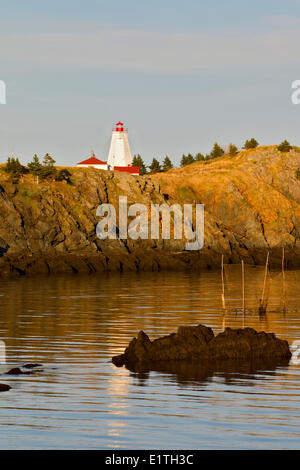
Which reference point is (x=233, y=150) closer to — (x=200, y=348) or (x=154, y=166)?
(x=154, y=166)

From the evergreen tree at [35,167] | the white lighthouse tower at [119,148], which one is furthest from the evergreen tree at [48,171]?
the white lighthouse tower at [119,148]

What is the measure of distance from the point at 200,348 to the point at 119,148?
111 metres

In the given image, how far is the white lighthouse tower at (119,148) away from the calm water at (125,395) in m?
95.5

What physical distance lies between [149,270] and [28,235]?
16.5 meters

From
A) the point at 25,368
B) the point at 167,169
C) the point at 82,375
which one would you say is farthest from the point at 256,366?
the point at 167,169

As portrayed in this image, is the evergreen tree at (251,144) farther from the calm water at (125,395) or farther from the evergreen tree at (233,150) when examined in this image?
the calm water at (125,395)

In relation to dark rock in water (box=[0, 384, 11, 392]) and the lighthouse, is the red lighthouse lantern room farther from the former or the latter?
dark rock in water (box=[0, 384, 11, 392])

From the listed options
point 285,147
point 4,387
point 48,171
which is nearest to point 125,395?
point 4,387

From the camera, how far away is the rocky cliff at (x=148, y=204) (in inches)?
3295

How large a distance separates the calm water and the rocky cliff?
1550 inches

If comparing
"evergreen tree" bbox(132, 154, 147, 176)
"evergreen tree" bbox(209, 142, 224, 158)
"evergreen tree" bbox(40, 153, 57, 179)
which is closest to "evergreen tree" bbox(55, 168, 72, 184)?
"evergreen tree" bbox(40, 153, 57, 179)

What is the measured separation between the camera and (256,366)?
2259 centimetres

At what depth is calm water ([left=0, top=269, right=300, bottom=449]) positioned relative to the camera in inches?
577

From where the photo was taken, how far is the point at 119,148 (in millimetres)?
132250
